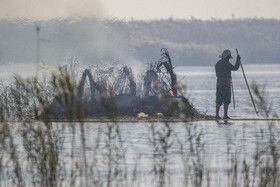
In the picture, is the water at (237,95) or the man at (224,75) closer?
the man at (224,75)

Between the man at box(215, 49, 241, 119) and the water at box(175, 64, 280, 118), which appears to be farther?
the water at box(175, 64, 280, 118)

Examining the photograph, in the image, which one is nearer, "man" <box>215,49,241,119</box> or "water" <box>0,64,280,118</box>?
"man" <box>215,49,241,119</box>

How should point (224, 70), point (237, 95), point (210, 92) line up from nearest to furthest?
point (224, 70)
point (237, 95)
point (210, 92)

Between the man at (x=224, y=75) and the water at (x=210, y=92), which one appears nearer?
the man at (x=224, y=75)

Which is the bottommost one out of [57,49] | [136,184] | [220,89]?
[136,184]

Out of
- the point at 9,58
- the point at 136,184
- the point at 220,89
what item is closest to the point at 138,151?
the point at 136,184

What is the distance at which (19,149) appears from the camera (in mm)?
13289

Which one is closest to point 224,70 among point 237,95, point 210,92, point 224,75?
point 224,75

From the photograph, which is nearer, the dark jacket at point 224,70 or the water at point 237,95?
the dark jacket at point 224,70

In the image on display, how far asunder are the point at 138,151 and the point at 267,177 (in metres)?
4.96

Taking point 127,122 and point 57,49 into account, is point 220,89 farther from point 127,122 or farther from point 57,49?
point 57,49

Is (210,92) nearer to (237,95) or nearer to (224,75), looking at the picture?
(237,95)

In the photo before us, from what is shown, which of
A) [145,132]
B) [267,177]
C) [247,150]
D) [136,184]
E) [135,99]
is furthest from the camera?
[135,99]

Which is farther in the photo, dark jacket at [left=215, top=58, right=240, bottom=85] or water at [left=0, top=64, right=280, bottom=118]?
water at [left=0, top=64, right=280, bottom=118]
